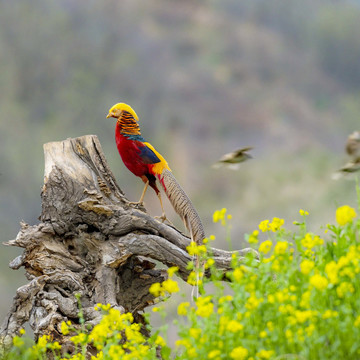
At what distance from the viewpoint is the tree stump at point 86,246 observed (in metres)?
3.20

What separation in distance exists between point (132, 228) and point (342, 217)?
168cm

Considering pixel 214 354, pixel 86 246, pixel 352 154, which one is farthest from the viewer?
pixel 86 246

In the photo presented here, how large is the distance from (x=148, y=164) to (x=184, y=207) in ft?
1.19

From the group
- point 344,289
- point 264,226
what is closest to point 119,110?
point 264,226

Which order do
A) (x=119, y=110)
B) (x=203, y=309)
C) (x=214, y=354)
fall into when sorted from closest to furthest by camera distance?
(x=214, y=354), (x=203, y=309), (x=119, y=110)

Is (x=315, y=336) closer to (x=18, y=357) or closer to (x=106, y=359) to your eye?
(x=106, y=359)

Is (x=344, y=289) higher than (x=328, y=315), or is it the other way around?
(x=344, y=289)

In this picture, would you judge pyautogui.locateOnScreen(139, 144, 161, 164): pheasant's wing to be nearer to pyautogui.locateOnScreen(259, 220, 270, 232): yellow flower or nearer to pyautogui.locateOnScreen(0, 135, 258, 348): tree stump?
pyautogui.locateOnScreen(0, 135, 258, 348): tree stump

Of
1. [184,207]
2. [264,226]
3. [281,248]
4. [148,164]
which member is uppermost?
[148,164]

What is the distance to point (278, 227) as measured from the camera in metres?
2.71

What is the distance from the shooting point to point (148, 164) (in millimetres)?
3553

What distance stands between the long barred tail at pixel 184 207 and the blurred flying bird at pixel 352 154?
1078 millimetres

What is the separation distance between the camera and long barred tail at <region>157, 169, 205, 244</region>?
348 centimetres

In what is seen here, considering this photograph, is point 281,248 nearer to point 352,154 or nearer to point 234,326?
point 234,326
